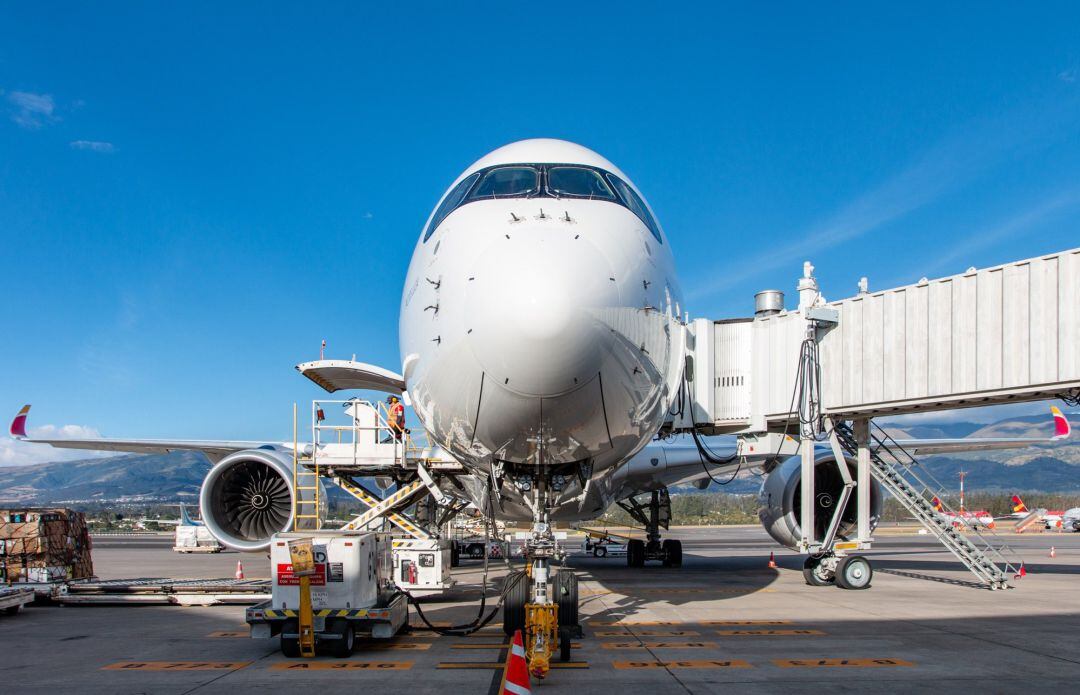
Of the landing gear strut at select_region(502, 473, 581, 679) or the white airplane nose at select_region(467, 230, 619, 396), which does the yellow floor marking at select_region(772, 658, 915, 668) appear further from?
the white airplane nose at select_region(467, 230, 619, 396)

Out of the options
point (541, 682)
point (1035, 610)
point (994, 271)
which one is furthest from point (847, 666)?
point (994, 271)

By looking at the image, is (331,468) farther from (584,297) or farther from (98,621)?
(584,297)

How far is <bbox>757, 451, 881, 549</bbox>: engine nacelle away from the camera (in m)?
16.3

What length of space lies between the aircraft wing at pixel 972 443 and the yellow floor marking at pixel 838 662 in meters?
11.0

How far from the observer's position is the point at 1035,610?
12.4 meters

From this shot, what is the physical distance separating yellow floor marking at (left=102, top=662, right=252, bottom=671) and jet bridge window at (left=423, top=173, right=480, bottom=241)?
4441 mm

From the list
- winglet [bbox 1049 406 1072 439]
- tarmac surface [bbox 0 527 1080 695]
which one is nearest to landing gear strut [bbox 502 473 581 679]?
tarmac surface [bbox 0 527 1080 695]

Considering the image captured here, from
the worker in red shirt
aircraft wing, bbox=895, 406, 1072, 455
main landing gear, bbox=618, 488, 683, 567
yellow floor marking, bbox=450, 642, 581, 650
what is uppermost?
the worker in red shirt

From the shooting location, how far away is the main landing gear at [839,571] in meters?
15.2

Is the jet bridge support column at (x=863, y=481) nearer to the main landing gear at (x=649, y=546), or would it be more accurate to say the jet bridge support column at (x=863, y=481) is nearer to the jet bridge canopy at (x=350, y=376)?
the main landing gear at (x=649, y=546)

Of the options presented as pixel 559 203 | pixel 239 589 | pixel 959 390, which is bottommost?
pixel 239 589

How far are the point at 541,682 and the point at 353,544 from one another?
290 centimetres

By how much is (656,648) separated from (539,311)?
451 centimetres

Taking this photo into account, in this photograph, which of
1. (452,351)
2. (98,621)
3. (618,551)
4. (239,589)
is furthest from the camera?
(618,551)
